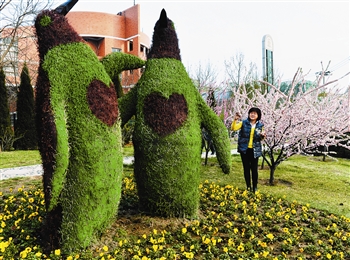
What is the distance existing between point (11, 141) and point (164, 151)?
13.0 m

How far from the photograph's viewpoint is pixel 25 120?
14.8 meters

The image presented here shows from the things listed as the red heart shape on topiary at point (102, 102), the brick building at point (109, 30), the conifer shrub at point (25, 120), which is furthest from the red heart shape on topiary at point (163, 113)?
the brick building at point (109, 30)

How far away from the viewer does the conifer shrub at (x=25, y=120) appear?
14531mm

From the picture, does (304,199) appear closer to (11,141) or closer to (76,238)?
(76,238)

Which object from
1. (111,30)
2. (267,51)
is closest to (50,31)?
(267,51)

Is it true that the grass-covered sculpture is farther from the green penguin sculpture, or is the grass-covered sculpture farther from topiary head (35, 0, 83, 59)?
topiary head (35, 0, 83, 59)

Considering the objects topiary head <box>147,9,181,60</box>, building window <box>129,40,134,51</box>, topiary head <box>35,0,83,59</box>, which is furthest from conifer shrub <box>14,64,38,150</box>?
building window <box>129,40,134,51</box>

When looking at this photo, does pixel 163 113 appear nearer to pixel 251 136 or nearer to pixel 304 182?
pixel 251 136

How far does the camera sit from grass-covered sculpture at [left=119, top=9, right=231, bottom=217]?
3756mm

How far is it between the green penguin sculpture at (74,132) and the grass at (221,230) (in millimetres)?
275

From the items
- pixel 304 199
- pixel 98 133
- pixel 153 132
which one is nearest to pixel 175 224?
pixel 153 132

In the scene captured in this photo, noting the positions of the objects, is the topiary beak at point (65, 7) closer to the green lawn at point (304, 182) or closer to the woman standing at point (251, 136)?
the woman standing at point (251, 136)

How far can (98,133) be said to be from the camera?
3.03m

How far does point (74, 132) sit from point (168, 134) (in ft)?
3.97
